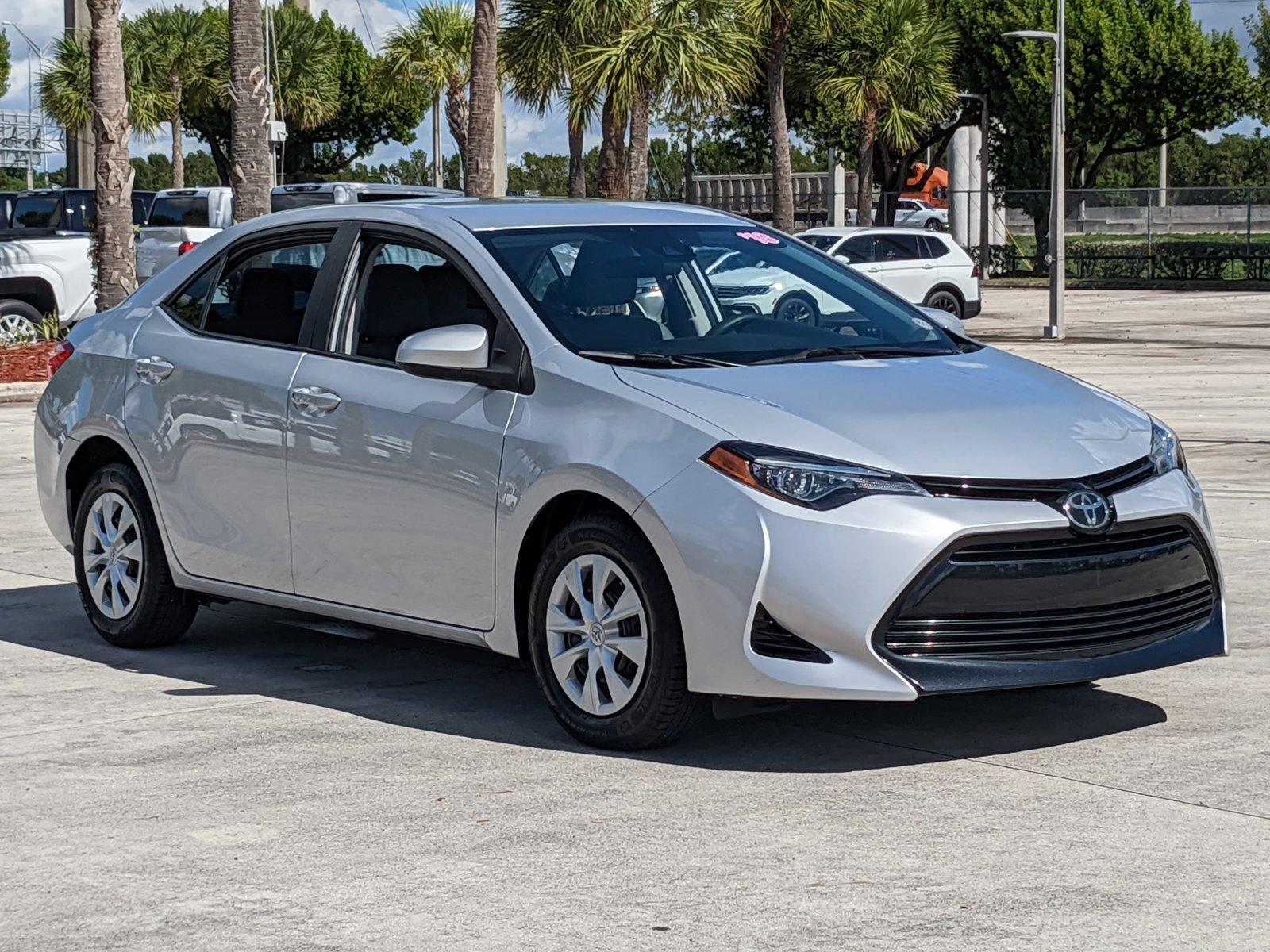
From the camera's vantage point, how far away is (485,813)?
211 inches

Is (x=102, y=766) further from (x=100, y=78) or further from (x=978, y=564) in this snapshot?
(x=100, y=78)

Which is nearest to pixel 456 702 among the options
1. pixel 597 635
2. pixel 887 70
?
pixel 597 635

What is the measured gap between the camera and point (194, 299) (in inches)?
305

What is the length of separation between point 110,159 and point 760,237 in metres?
17.0

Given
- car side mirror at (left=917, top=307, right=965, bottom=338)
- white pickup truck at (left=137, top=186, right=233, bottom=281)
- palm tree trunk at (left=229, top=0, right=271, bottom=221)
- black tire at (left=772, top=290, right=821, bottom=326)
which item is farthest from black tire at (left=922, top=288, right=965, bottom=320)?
black tire at (left=772, top=290, right=821, bottom=326)

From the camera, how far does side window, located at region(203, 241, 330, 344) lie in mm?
7223

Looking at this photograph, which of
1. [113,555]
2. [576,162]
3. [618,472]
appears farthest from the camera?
[576,162]

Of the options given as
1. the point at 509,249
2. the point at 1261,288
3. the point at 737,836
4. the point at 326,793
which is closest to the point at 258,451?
the point at 509,249

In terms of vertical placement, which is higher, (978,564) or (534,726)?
(978,564)

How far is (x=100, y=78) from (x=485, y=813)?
19005 millimetres

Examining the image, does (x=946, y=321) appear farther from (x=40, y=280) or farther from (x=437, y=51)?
(x=437, y=51)

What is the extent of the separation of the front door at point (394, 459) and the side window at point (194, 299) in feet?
2.83

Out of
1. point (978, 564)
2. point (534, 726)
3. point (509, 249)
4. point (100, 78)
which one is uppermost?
point (100, 78)

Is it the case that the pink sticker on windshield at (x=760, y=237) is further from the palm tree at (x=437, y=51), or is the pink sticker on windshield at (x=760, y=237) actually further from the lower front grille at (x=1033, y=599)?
the palm tree at (x=437, y=51)
